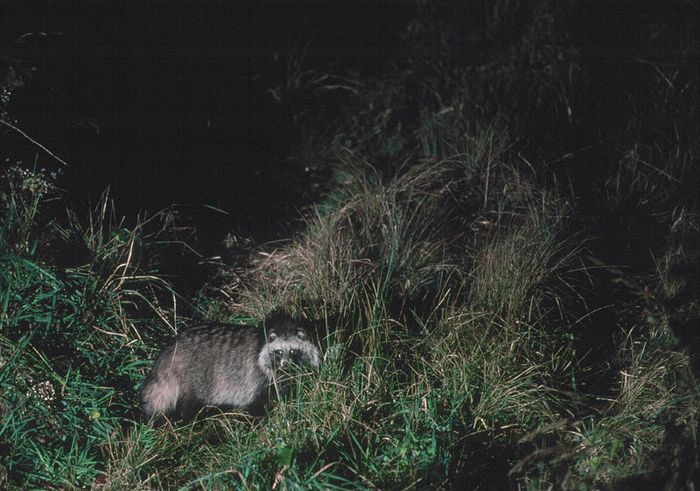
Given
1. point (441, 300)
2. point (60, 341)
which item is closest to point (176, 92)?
point (60, 341)

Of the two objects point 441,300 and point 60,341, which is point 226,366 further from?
point 441,300

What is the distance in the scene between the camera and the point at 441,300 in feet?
14.3

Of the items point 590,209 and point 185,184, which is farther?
point 185,184

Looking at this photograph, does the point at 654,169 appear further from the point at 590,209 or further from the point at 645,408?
the point at 645,408

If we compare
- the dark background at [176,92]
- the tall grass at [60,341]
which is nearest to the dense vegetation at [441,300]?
the tall grass at [60,341]

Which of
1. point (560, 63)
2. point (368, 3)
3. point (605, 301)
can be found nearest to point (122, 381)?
point (605, 301)

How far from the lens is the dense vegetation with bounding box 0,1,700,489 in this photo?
345cm

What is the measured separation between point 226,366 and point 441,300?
137cm

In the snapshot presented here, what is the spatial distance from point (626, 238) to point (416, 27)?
372 centimetres

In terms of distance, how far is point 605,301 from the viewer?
5.01 m

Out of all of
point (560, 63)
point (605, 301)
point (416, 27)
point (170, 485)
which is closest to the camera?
point (170, 485)

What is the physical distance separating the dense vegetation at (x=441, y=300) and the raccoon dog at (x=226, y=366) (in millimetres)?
140

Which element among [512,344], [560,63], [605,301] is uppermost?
[560,63]

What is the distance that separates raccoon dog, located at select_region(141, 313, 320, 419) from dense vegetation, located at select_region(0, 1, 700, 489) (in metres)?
0.14
